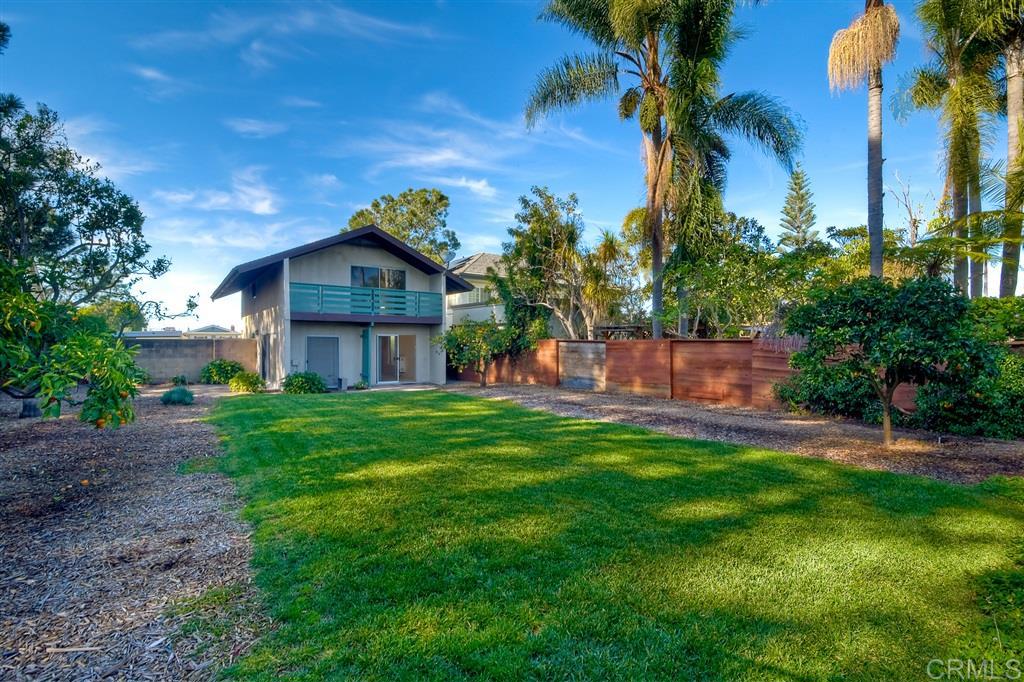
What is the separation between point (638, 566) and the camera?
353 centimetres

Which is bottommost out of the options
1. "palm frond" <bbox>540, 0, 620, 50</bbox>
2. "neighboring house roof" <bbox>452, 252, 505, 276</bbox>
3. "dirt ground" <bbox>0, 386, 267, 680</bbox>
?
"dirt ground" <bbox>0, 386, 267, 680</bbox>

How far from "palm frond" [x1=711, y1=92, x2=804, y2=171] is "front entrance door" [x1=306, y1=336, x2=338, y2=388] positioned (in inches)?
623

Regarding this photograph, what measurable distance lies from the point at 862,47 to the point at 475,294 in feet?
72.7

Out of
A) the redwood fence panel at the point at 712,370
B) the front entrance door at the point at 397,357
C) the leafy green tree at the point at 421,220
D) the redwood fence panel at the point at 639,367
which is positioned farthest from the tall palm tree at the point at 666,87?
the leafy green tree at the point at 421,220

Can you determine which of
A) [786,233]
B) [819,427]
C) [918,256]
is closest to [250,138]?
[819,427]

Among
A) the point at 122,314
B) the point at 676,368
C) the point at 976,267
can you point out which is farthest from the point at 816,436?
the point at 122,314

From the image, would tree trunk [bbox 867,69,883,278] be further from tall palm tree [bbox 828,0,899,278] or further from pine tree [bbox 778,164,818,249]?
pine tree [bbox 778,164,818,249]

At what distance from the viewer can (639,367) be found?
586 inches

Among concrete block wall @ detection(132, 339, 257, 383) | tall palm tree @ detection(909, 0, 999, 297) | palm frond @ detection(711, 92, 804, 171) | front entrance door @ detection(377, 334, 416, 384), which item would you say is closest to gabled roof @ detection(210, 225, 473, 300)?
concrete block wall @ detection(132, 339, 257, 383)

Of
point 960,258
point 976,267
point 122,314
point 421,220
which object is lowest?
point 122,314

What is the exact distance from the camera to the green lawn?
2.55 m

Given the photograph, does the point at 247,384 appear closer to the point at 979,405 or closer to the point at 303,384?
the point at 303,384

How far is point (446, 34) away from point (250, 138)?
7.64 m

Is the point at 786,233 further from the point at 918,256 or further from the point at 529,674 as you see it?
the point at 529,674
